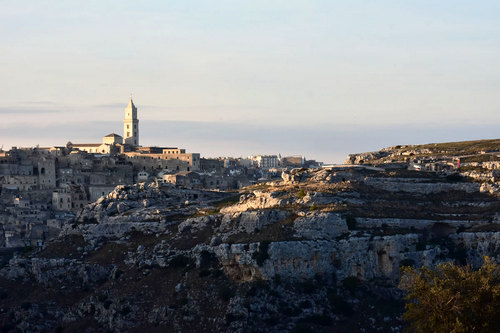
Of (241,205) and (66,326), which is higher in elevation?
(241,205)

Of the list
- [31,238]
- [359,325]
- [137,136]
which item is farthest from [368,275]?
[137,136]

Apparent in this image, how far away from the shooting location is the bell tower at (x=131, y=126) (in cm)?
15900

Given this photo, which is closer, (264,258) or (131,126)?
(264,258)

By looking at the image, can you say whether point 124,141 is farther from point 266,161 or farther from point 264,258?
point 264,258

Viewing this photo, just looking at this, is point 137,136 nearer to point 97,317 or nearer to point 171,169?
point 171,169

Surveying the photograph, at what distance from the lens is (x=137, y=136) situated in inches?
6373

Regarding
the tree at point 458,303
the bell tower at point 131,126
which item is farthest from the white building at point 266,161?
the tree at point 458,303

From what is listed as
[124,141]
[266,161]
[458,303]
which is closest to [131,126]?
[124,141]

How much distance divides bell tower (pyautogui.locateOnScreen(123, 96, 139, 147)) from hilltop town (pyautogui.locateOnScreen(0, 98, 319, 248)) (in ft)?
1.80

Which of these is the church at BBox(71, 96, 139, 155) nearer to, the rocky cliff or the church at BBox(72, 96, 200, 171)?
the church at BBox(72, 96, 200, 171)

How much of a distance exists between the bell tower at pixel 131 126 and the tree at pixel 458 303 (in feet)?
343

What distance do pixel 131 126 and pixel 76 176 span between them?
3502 centimetres

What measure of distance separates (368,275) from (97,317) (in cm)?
1937

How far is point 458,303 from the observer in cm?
5509
